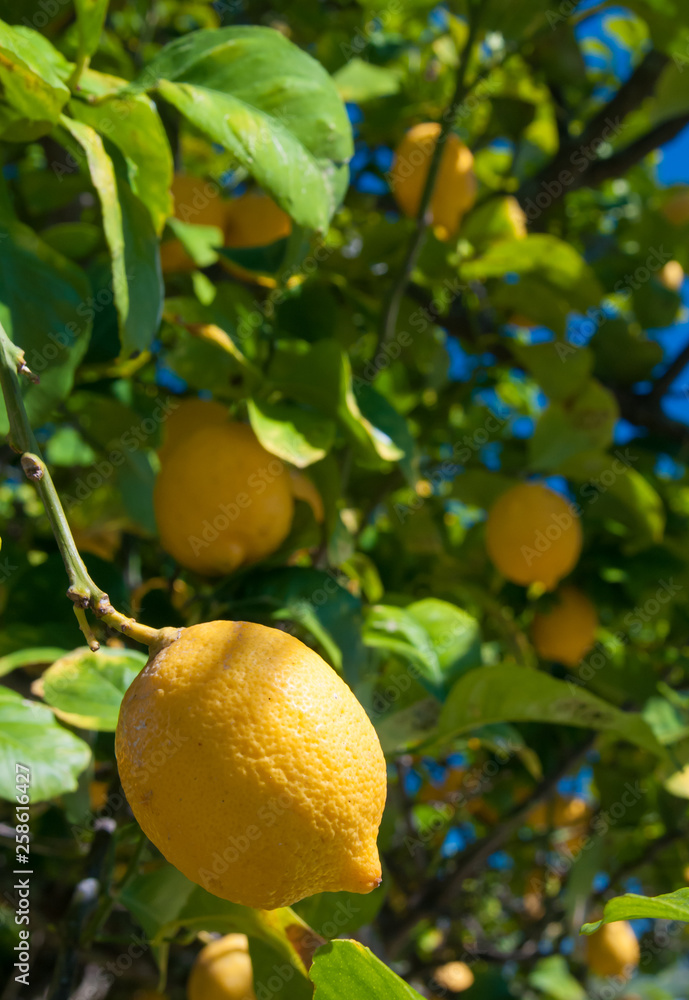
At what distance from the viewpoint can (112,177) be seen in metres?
0.64

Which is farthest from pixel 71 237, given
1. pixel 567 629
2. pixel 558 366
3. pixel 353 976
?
A: pixel 567 629

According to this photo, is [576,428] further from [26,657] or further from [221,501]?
[26,657]

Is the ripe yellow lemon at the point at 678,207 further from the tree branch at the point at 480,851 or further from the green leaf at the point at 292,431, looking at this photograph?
the green leaf at the point at 292,431

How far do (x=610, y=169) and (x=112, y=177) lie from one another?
1.14 meters

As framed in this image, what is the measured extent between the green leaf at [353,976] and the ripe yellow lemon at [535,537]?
78 cm

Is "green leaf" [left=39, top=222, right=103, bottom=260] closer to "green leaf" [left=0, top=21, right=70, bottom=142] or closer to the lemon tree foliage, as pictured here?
the lemon tree foliage

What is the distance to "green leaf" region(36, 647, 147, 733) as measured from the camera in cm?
73

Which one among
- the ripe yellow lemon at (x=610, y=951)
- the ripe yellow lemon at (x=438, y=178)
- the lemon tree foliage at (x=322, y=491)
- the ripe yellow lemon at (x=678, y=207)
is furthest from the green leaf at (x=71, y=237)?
the ripe yellow lemon at (x=610, y=951)

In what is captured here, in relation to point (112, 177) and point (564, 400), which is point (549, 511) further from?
point (112, 177)

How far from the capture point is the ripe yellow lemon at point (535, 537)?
1216 mm

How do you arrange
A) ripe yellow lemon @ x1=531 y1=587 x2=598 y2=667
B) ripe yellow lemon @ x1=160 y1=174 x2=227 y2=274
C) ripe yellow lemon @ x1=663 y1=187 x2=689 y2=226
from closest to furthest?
ripe yellow lemon @ x1=160 y1=174 x2=227 y2=274, ripe yellow lemon @ x1=531 y1=587 x2=598 y2=667, ripe yellow lemon @ x1=663 y1=187 x2=689 y2=226

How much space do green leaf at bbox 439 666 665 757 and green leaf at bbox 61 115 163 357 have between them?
42cm

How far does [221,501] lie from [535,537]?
22.6 inches

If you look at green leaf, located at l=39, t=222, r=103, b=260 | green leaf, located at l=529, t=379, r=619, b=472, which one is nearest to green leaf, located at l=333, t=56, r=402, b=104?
green leaf, located at l=39, t=222, r=103, b=260
